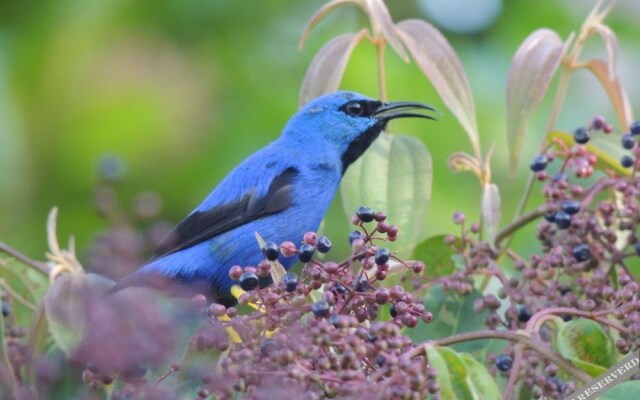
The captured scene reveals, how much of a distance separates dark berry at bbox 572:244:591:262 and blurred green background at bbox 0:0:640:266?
2.73 metres

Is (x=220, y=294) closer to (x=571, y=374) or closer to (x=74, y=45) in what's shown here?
(x=571, y=374)

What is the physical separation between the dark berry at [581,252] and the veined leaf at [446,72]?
1.30 ft

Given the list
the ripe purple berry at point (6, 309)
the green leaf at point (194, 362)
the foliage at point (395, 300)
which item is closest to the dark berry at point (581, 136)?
the foliage at point (395, 300)

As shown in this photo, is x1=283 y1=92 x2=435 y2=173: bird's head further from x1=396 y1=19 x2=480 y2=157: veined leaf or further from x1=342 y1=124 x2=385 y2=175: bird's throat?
x1=396 y1=19 x2=480 y2=157: veined leaf

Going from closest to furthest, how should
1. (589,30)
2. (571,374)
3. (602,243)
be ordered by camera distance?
(571,374), (602,243), (589,30)

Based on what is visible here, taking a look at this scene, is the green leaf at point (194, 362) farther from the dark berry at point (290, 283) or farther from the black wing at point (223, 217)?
the black wing at point (223, 217)

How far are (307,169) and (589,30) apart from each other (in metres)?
1.17

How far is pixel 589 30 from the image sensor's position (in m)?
2.90

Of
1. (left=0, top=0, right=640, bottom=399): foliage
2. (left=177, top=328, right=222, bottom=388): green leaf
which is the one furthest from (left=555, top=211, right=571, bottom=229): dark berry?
(left=177, top=328, right=222, bottom=388): green leaf

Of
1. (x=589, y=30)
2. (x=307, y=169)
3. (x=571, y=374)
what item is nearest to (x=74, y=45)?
(x=307, y=169)

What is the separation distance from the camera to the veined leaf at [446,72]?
2752 millimetres

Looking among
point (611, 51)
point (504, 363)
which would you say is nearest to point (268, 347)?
point (504, 363)

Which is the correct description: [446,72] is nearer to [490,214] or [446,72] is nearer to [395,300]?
[490,214]

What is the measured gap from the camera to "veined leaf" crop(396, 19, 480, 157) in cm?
275
